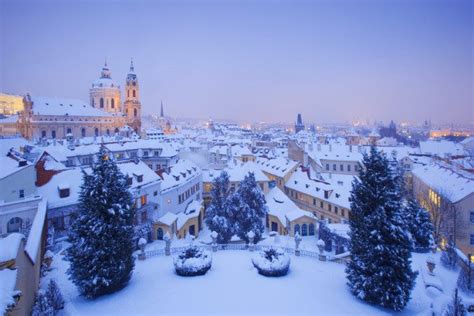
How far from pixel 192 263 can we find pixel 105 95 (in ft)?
340

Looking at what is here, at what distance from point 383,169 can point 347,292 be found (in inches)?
263

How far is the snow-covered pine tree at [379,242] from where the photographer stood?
14.7 metres

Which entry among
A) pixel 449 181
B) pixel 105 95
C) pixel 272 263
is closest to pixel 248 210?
pixel 272 263

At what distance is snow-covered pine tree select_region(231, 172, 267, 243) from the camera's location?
31.1m

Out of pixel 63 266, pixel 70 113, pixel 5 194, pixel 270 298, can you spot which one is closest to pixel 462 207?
pixel 270 298

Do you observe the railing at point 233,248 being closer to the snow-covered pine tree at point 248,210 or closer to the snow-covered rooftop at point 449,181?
the snow-covered pine tree at point 248,210

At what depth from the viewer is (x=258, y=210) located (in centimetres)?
Answer: 3397

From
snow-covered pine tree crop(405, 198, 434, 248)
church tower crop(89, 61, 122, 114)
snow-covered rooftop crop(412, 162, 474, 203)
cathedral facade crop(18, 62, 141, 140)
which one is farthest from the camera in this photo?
church tower crop(89, 61, 122, 114)

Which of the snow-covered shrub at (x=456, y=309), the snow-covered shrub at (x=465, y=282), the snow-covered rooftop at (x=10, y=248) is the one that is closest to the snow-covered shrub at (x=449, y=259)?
the snow-covered shrub at (x=465, y=282)

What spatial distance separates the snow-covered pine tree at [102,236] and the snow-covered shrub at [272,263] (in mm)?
7241

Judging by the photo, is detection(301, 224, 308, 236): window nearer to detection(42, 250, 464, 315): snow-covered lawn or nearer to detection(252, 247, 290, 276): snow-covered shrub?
detection(42, 250, 464, 315): snow-covered lawn

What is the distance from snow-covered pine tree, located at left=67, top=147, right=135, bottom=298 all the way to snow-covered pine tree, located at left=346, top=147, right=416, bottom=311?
470 inches

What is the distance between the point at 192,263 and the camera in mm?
17734

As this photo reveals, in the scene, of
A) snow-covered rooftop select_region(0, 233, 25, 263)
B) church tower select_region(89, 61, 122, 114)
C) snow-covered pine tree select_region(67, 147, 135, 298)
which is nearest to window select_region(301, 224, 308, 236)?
snow-covered pine tree select_region(67, 147, 135, 298)
